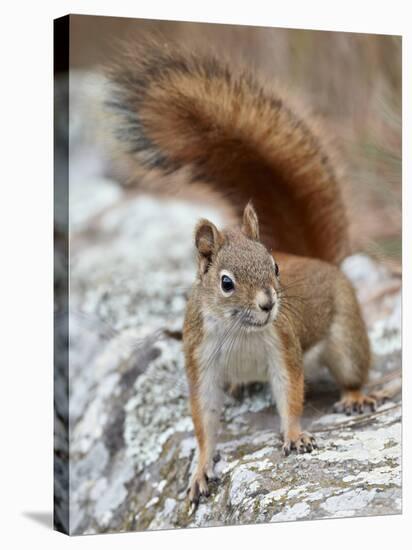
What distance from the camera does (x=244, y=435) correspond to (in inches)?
158

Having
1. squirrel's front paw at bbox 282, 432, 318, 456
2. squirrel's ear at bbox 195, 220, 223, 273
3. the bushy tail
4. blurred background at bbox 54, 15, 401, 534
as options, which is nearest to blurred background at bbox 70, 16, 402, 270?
blurred background at bbox 54, 15, 401, 534

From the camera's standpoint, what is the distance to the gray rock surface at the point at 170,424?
381 centimetres

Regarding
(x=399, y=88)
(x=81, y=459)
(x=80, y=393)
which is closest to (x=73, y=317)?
(x=80, y=393)

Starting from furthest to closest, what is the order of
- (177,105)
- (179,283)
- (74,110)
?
1. (179,283)
2. (74,110)
3. (177,105)

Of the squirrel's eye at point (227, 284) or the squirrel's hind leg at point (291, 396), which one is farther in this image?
the squirrel's hind leg at point (291, 396)

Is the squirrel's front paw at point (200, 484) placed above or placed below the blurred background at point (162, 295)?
below

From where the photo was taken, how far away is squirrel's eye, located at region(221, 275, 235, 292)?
134 inches

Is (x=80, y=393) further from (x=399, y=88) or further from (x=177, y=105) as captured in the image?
(x=399, y=88)

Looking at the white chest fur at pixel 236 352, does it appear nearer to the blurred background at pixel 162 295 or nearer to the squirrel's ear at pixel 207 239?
the squirrel's ear at pixel 207 239

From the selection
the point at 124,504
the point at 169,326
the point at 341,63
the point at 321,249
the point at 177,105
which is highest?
the point at 341,63

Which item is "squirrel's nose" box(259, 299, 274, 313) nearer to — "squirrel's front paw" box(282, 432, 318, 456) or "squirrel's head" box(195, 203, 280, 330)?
"squirrel's head" box(195, 203, 280, 330)

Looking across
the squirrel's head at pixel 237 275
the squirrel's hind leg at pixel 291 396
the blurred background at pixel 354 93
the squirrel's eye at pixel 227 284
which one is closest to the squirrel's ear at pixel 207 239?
the squirrel's head at pixel 237 275

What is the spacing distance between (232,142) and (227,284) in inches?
35.0

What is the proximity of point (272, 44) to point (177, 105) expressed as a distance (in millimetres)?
728
